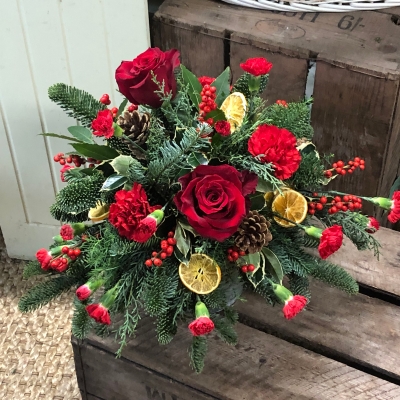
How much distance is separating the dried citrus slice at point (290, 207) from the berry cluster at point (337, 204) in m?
0.02

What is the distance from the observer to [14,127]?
1216 mm

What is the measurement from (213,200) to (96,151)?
176mm

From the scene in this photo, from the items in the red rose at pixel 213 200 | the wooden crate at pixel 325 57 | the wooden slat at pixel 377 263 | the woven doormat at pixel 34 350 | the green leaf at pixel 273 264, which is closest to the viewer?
the red rose at pixel 213 200

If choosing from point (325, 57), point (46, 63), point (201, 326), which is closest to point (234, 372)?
point (201, 326)

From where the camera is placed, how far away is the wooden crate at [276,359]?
2.42 feet

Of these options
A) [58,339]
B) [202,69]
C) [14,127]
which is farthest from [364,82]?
[58,339]

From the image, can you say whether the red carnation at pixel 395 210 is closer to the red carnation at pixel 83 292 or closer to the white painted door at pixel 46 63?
the red carnation at pixel 83 292

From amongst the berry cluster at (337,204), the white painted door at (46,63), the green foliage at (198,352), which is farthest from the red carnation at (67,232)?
the white painted door at (46,63)

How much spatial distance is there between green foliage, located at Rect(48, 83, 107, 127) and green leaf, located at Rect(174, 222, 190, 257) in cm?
20

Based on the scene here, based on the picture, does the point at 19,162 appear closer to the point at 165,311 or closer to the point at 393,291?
the point at 165,311

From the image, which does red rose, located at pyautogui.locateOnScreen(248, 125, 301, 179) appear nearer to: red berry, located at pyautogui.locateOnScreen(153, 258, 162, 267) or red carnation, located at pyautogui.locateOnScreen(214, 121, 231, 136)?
red carnation, located at pyautogui.locateOnScreen(214, 121, 231, 136)

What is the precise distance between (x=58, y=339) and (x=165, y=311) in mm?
715

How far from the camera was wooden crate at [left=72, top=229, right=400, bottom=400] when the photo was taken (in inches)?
29.0

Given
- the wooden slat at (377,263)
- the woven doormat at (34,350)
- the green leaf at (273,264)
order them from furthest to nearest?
the woven doormat at (34,350) < the wooden slat at (377,263) < the green leaf at (273,264)
